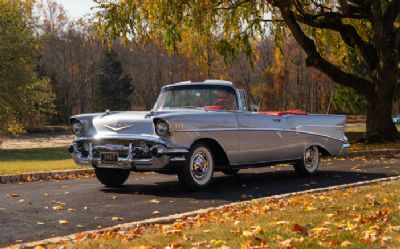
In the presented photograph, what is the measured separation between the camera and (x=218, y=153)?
1079cm

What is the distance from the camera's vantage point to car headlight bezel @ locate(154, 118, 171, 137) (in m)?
9.63

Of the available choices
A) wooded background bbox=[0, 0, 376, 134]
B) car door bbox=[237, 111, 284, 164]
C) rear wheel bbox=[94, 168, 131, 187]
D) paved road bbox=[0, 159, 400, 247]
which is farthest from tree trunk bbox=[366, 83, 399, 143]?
wooded background bbox=[0, 0, 376, 134]

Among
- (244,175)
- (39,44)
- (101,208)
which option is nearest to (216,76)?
(39,44)

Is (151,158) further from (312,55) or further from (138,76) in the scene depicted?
(138,76)

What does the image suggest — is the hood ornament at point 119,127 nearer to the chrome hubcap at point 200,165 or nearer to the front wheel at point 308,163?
the chrome hubcap at point 200,165

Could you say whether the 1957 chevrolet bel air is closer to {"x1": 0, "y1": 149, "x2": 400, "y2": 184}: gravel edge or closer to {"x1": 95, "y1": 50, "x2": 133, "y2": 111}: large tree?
{"x1": 0, "y1": 149, "x2": 400, "y2": 184}: gravel edge

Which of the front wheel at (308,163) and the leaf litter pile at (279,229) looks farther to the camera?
the front wheel at (308,163)

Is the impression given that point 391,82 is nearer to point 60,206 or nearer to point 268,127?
A: point 268,127

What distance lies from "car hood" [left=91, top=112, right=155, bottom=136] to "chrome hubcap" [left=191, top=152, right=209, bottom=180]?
3.04 ft

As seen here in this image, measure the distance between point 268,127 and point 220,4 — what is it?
13.0 metres

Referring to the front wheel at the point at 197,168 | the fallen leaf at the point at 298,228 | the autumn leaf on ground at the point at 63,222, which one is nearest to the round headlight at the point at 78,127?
the front wheel at the point at 197,168

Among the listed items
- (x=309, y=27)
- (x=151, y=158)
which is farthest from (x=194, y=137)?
(x=309, y=27)

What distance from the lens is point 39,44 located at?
48000 mm

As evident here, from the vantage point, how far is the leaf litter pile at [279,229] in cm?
550
